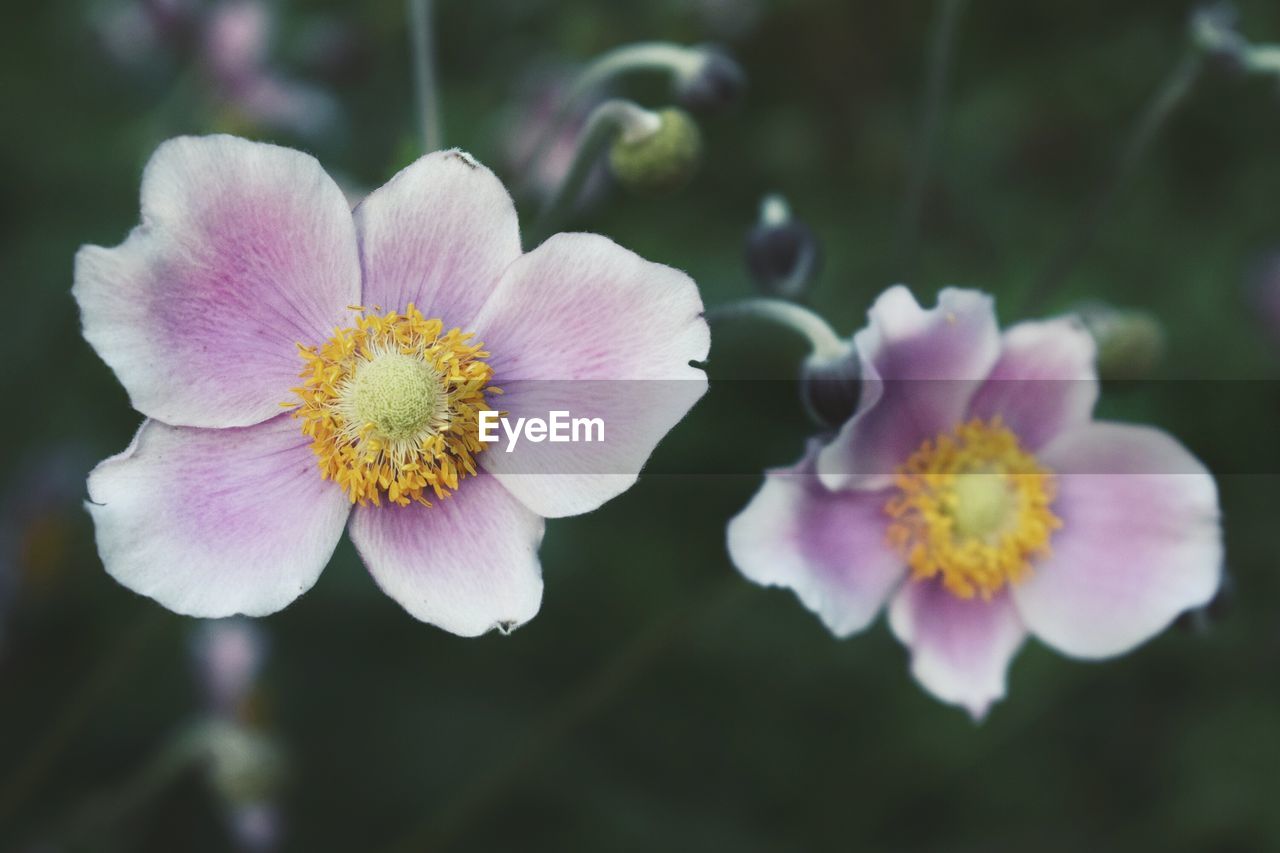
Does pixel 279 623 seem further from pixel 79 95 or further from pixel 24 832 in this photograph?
pixel 79 95

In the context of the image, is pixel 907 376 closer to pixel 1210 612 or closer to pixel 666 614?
pixel 1210 612

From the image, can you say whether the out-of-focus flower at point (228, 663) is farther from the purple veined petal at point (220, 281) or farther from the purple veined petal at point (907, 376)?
the purple veined petal at point (907, 376)

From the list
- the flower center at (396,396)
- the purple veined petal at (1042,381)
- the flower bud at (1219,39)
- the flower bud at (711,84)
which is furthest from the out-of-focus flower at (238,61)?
the flower bud at (1219,39)

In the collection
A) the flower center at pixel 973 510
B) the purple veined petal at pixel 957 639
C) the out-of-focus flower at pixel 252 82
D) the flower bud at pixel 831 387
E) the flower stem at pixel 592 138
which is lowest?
the purple veined petal at pixel 957 639

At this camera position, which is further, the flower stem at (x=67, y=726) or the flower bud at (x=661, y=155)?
the flower stem at (x=67, y=726)

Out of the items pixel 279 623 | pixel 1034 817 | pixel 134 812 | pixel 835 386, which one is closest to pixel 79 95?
pixel 279 623

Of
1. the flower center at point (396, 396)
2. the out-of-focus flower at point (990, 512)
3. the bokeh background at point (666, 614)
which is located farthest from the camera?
the bokeh background at point (666, 614)

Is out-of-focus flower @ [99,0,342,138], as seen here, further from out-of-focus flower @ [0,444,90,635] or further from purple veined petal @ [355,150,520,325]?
purple veined petal @ [355,150,520,325]

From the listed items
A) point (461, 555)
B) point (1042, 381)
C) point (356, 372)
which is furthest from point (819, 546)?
point (356, 372)
